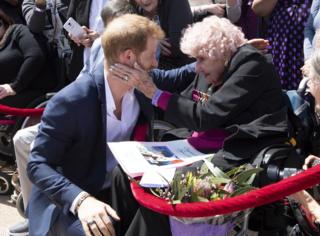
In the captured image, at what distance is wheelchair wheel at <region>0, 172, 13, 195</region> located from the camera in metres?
4.20

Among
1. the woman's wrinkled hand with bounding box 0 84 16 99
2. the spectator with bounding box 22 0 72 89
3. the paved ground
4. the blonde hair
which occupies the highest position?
the blonde hair

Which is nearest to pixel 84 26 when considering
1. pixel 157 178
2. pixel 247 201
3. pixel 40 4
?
pixel 40 4

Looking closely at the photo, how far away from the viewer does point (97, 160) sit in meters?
2.75

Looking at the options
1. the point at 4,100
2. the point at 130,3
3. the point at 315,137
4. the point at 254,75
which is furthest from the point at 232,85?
the point at 4,100

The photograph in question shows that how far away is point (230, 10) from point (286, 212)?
1.99m

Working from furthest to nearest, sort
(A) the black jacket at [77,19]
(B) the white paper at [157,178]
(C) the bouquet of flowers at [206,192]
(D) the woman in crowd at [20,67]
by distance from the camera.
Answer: (D) the woman in crowd at [20,67] < (A) the black jacket at [77,19] < (B) the white paper at [157,178] < (C) the bouquet of flowers at [206,192]

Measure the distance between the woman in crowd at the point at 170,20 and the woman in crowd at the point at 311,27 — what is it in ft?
2.59

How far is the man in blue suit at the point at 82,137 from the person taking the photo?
2514 millimetres

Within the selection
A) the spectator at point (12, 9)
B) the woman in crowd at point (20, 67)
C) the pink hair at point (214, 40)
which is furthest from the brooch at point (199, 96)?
the spectator at point (12, 9)

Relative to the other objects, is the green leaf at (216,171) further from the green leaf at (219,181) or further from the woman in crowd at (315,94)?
the woman in crowd at (315,94)

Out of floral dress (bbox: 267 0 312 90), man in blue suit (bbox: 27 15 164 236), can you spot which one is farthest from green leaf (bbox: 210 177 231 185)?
floral dress (bbox: 267 0 312 90)

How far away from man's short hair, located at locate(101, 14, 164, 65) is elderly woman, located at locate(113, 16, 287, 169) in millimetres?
87

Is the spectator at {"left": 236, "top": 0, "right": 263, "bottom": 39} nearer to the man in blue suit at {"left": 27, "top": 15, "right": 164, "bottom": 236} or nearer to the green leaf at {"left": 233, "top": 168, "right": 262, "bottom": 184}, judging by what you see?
the man in blue suit at {"left": 27, "top": 15, "right": 164, "bottom": 236}

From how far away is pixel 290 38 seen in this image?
378 cm
